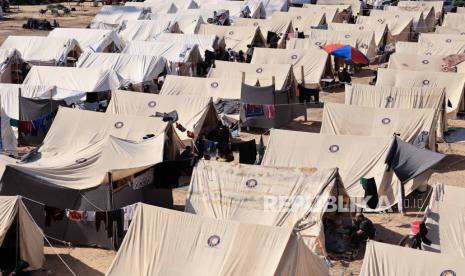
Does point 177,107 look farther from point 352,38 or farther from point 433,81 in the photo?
point 352,38

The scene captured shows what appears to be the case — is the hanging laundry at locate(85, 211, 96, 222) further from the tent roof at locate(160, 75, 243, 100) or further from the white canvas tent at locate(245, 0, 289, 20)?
the white canvas tent at locate(245, 0, 289, 20)

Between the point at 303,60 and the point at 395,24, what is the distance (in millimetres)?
10058

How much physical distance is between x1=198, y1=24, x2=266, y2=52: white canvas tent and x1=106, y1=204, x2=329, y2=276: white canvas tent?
20408 mm

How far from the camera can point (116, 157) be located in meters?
17.1

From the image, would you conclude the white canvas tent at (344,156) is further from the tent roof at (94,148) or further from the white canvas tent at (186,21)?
the white canvas tent at (186,21)

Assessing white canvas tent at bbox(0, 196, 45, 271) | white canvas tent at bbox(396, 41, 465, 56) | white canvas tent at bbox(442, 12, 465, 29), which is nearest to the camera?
white canvas tent at bbox(0, 196, 45, 271)

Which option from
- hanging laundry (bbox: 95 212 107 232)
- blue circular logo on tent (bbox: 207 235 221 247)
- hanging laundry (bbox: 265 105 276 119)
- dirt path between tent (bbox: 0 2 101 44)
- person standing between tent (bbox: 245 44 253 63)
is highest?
blue circular logo on tent (bbox: 207 235 221 247)

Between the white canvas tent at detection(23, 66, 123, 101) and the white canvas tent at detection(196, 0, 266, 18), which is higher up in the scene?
the white canvas tent at detection(196, 0, 266, 18)

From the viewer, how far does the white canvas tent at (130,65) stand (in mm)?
26438

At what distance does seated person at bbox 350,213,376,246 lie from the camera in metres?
15.2

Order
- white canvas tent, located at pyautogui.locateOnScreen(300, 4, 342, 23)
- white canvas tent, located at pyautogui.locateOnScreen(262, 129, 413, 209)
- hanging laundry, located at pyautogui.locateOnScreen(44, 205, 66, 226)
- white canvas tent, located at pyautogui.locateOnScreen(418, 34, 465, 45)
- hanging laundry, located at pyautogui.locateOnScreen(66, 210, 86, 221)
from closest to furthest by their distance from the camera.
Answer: hanging laundry, located at pyautogui.locateOnScreen(66, 210, 86, 221), hanging laundry, located at pyautogui.locateOnScreen(44, 205, 66, 226), white canvas tent, located at pyautogui.locateOnScreen(262, 129, 413, 209), white canvas tent, located at pyautogui.locateOnScreen(418, 34, 465, 45), white canvas tent, located at pyautogui.locateOnScreen(300, 4, 342, 23)

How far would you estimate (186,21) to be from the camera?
36.4m

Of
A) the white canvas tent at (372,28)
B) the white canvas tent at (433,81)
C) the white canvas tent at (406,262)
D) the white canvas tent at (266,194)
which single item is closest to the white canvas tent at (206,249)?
the white canvas tent at (406,262)

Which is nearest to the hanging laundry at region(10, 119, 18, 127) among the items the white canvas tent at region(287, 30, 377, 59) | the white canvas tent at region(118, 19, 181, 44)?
the white canvas tent at region(118, 19, 181, 44)
